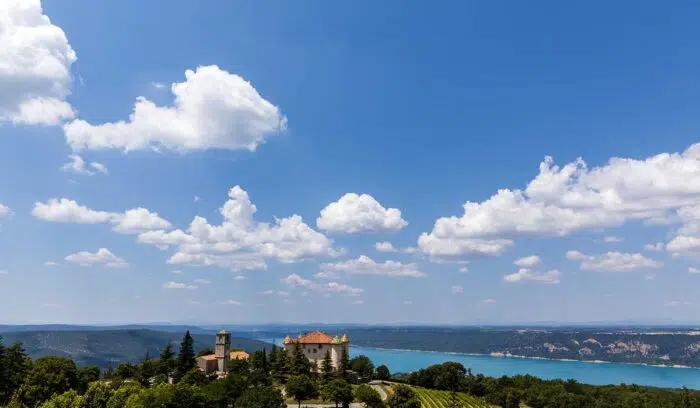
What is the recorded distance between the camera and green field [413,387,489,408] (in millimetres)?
71562

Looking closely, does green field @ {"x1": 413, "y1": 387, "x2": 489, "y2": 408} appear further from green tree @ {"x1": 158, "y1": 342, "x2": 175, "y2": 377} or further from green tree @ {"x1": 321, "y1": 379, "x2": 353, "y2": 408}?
green tree @ {"x1": 158, "y1": 342, "x2": 175, "y2": 377}

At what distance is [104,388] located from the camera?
5022 cm

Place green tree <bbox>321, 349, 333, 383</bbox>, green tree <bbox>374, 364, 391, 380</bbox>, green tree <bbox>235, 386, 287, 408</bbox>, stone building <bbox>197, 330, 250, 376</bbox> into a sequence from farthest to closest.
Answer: green tree <bbox>374, 364, 391, 380</bbox> < stone building <bbox>197, 330, 250, 376</bbox> < green tree <bbox>321, 349, 333, 383</bbox> < green tree <bbox>235, 386, 287, 408</bbox>

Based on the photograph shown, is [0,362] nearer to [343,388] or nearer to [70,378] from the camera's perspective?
[70,378]

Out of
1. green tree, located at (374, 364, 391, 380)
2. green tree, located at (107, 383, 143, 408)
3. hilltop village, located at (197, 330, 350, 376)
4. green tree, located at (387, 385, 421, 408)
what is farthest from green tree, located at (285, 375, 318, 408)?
green tree, located at (374, 364, 391, 380)

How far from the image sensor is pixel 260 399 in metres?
52.3

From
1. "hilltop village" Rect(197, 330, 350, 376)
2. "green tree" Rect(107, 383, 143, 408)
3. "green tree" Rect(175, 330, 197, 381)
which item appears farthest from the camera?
"hilltop village" Rect(197, 330, 350, 376)

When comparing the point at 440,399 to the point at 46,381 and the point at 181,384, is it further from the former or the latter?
the point at 46,381

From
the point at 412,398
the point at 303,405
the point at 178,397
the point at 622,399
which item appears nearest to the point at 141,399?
the point at 178,397

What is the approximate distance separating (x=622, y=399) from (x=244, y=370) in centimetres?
6316

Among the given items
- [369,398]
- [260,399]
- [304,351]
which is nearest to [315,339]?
[304,351]

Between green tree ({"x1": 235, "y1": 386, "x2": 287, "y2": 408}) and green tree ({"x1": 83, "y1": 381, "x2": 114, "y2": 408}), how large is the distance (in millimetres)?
12533

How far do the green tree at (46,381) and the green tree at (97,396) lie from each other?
1010 centimetres

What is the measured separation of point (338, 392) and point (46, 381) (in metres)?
33.2
